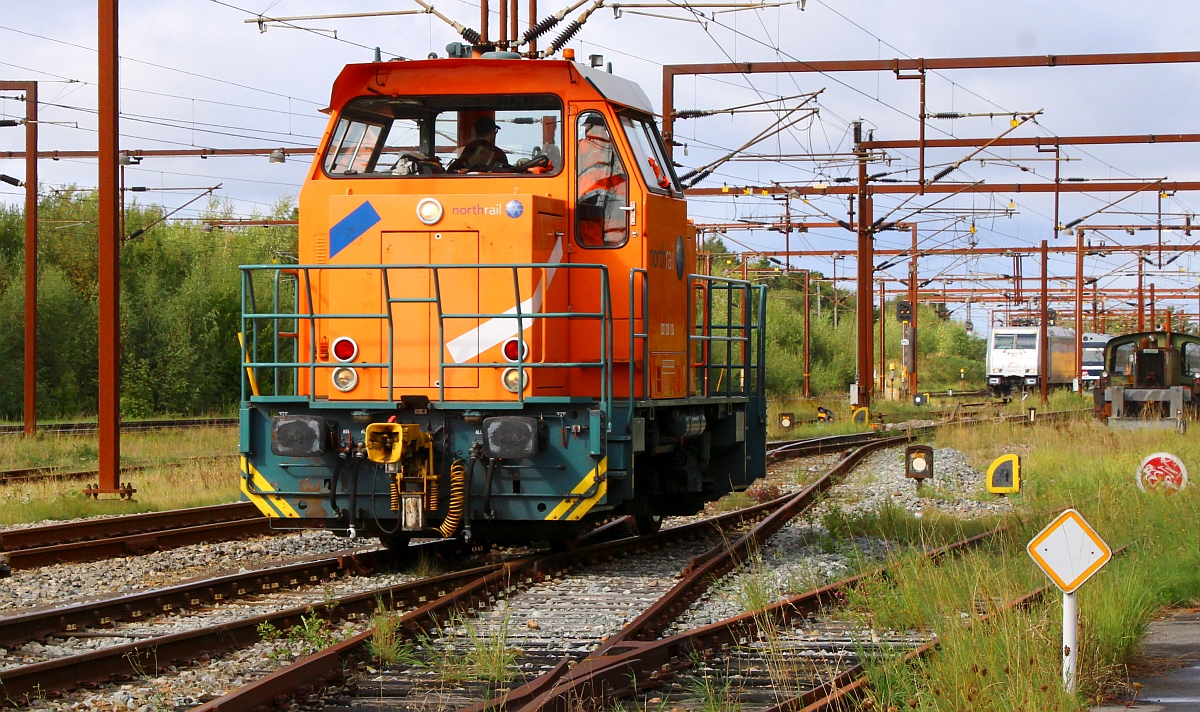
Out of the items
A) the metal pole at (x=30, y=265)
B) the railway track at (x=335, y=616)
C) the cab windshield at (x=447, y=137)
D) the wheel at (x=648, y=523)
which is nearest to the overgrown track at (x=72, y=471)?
the metal pole at (x=30, y=265)

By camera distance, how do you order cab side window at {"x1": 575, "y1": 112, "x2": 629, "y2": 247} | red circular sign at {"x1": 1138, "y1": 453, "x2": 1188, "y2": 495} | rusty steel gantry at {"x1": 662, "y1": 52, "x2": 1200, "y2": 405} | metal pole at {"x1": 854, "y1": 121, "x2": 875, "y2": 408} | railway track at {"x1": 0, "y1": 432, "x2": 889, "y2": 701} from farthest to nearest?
metal pole at {"x1": 854, "y1": 121, "x2": 875, "y2": 408} < rusty steel gantry at {"x1": 662, "y1": 52, "x2": 1200, "y2": 405} < red circular sign at {"x1": 1138, "y1": 453, "x2": 1188, "y2": 495} < cab side window at {"x1": 575, "y1": 112, "x2": 629, "y2": 247} < railway track at {"x1": 0, "y1": 432, "x2": 889, "y2": 701}

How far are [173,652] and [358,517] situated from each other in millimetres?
2425

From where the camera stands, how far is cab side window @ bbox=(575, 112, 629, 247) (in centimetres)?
902

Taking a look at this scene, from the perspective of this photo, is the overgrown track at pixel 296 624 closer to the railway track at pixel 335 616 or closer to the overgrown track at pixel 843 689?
the railway track at pixel 335 616

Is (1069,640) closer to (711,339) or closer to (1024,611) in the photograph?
(1024,611)

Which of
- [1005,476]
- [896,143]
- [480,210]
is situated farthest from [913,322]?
[480,210]

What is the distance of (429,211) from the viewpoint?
873 centimetres

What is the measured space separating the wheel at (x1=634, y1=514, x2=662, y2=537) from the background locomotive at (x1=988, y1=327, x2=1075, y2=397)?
4546 centimetres

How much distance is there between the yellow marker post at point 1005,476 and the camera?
43.2 feet

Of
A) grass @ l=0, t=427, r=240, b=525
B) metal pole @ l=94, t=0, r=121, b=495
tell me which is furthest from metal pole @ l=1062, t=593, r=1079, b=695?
metal pole @ l=94, t=0, r=121, b=495

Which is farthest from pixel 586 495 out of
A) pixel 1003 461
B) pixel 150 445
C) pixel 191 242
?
pixel 191 242

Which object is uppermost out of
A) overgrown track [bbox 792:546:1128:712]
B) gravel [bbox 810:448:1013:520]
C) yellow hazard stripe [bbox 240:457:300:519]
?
yellow hazard stripe [bbox 240:457:300:519]

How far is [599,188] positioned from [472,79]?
3.80 ft

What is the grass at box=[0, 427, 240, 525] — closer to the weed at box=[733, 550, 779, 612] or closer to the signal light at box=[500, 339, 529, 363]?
the signal light at box=[500, 339, 529, 363]
